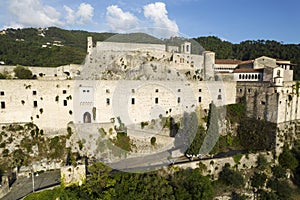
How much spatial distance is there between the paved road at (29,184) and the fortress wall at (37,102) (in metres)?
4.94

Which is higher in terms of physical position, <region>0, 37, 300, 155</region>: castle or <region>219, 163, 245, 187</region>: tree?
<region>0, 37, 300, 155</region>: castle

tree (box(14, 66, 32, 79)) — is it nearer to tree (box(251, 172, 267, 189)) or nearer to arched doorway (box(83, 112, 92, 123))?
arched doorway (box(83, 112, 92, 123))

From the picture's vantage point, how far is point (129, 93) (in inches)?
950

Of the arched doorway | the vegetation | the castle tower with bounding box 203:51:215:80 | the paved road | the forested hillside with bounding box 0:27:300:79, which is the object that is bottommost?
the paved road

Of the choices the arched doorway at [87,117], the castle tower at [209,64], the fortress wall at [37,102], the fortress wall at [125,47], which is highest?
the fortress wall at [125,47]

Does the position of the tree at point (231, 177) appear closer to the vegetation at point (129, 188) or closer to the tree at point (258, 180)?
the tree at point (258, 180)

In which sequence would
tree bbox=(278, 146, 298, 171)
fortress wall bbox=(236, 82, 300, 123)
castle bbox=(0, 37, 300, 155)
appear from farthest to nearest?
fortress wall bbox=(236, 82, 300, 123), tree bbox=(278, 146, 298, 171), castle bbox=(0, 37, 300, 155)

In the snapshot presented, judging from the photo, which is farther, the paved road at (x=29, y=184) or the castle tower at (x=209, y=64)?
the castle tower at (x=209, y=64)

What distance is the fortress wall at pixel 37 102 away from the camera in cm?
2067

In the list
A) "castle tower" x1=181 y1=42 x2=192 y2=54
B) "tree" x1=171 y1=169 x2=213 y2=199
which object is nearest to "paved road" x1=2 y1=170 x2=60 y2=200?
"tree" x1=171 y1=169 x2=213 y2=199

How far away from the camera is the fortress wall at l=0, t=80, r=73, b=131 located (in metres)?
20.7

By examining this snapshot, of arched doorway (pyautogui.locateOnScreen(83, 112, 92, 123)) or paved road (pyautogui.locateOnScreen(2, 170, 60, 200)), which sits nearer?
paved road (pyautogui.locateOnScreen(2, 170, 60, 200))

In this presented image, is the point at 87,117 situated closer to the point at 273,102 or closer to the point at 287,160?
the point at 273,102

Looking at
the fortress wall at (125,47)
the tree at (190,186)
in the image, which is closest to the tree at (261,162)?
the tree at (190,186)
